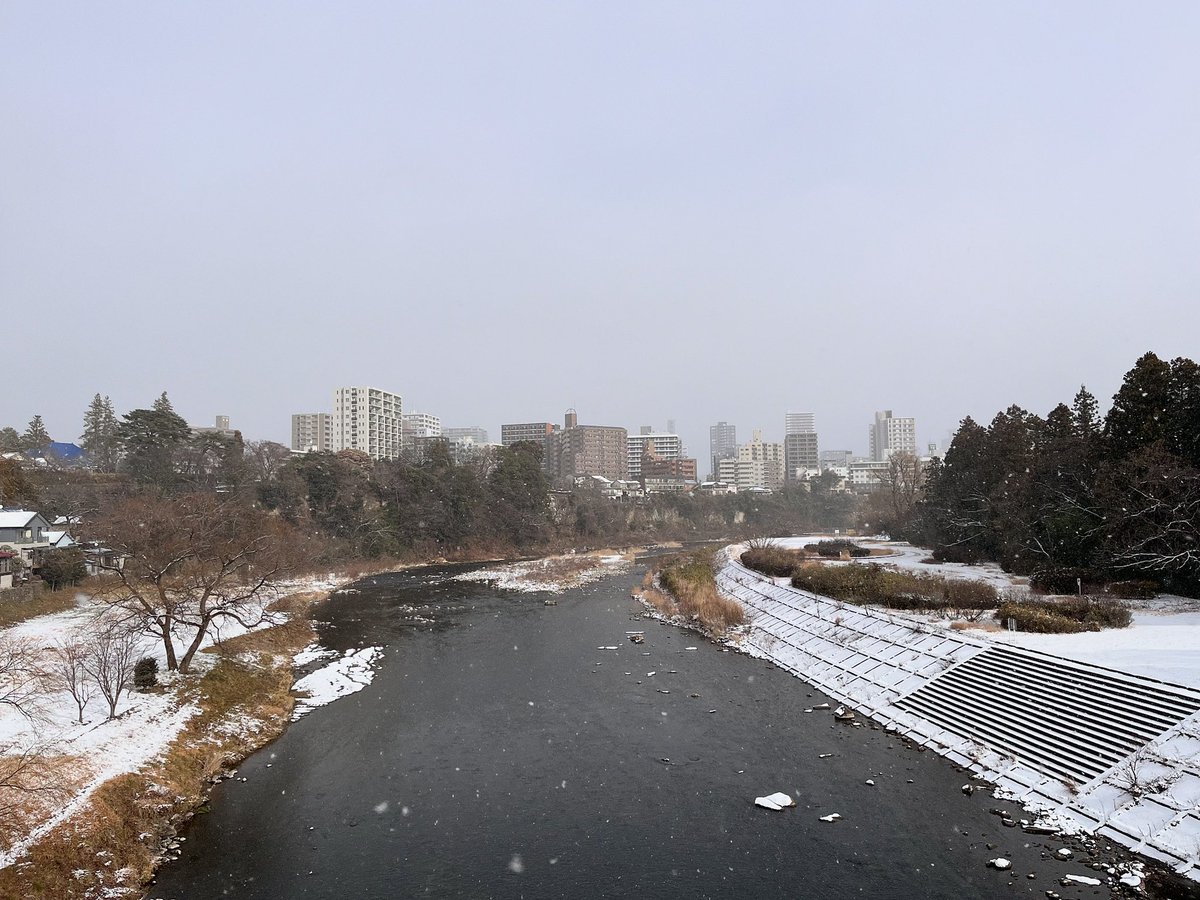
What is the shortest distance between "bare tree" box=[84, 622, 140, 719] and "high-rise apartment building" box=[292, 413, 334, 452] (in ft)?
433

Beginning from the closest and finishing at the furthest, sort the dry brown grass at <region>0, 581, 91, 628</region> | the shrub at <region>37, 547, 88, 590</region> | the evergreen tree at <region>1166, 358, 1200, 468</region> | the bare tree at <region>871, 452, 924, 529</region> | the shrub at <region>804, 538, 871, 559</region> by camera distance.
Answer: the evergreen tree at <region>1166, 358, 1200, 468</region> < the dry brown grass at <region>0, 581, 91, 628</region> < the shrub at <region>37, 547, 88, 590</region> < the shrub at <region>804, 538, 871, 559</region> < the bare tree at <region>871, 452, 924, 529</region>

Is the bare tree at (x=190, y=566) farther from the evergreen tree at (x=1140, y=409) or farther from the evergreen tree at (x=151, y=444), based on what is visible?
the evergreen tree at (x=1140, y=409)

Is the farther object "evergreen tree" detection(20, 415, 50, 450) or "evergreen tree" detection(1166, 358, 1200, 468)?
"evergreen tree" detection(20, 415, 50, 450)

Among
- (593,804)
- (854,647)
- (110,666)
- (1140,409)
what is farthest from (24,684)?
(1140,409)

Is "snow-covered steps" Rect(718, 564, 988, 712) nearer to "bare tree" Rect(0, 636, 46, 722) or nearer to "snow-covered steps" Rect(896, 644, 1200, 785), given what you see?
"snow-covered steps" Rect(896, 644, 1200, 785)

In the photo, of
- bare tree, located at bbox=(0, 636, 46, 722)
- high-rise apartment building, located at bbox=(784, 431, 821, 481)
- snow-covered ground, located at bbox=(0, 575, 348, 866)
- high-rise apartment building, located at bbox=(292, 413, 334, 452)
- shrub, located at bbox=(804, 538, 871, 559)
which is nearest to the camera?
snow-covered ground, located at bbox=(0, 575, 348, 866)

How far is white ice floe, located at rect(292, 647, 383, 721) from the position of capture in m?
22.3

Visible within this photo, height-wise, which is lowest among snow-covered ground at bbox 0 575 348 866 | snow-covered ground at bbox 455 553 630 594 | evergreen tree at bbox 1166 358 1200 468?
snow-covered ground at bbox 455 553 630 594

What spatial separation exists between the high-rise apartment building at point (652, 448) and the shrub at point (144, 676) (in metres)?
146

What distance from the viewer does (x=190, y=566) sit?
3900 cm

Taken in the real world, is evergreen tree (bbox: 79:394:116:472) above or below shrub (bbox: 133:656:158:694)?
above

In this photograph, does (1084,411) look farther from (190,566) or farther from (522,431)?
(522,431)

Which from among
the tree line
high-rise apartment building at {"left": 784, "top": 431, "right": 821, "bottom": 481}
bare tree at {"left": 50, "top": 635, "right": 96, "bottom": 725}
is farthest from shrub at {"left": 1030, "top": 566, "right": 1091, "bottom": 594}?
high-rise apartment building at {"left": 784, "top": 431, "right": 821, "bottom": 481}

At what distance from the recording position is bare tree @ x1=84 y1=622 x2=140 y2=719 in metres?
17.5
